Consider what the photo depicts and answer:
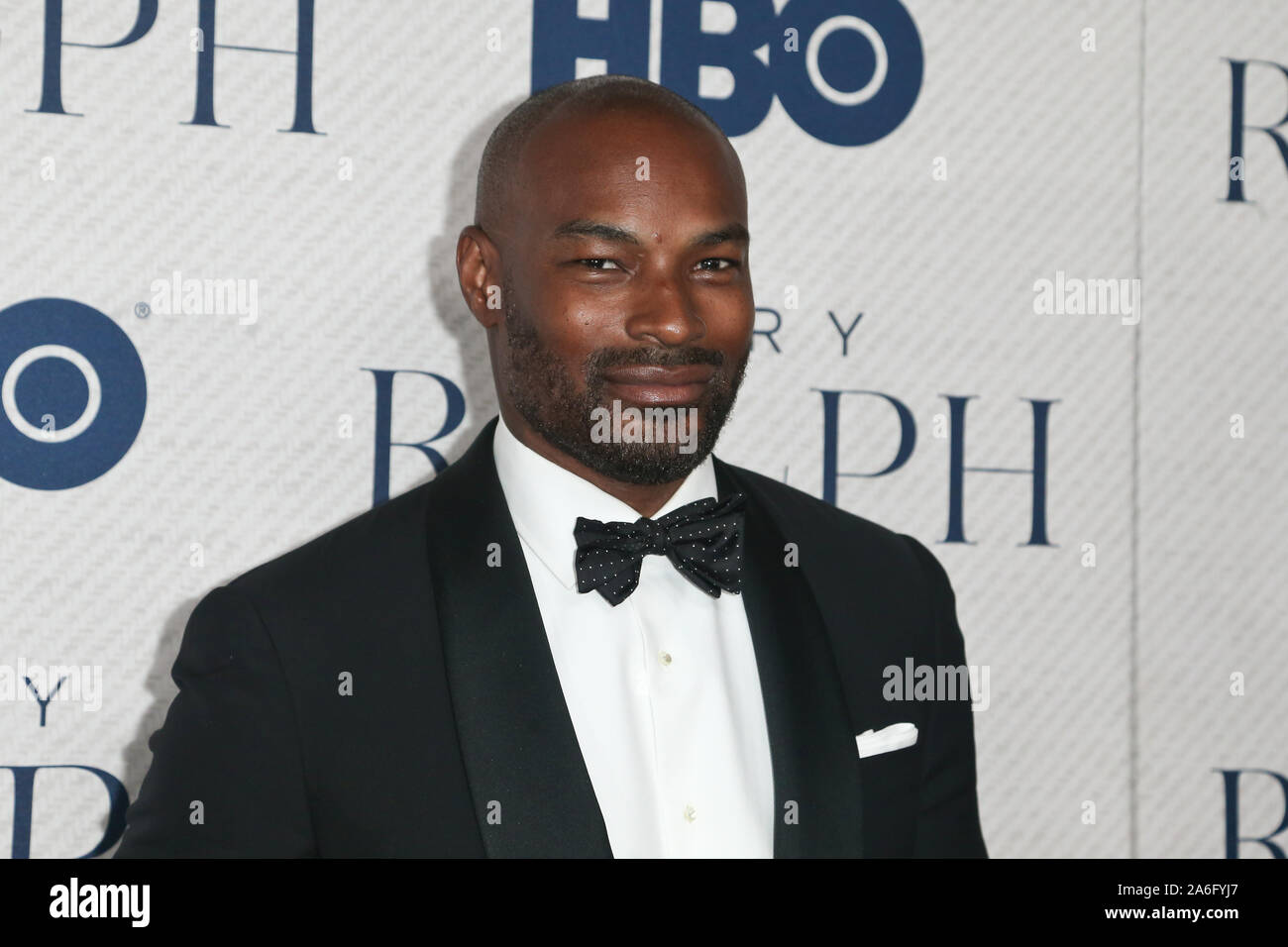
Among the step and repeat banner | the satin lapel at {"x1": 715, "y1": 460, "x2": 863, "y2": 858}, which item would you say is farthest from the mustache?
the step and repeat banner

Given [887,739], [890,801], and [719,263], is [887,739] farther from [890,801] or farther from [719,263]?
[719,263]

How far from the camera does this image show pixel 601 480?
5.28 feet

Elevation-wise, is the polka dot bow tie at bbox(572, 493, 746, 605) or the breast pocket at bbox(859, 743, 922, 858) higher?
the polka dot bow tie at bbox(572, 493, 746, 605)

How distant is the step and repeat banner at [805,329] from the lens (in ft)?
6.62

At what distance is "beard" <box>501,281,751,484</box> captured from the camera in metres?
1.52

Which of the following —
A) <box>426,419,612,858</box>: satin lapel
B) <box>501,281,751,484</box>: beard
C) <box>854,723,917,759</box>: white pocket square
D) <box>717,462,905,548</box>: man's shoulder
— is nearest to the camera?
<box>426,419,612,858</box>: satin lapel

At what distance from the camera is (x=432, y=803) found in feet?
4.74

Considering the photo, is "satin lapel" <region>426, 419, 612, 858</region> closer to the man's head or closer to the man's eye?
the man's head

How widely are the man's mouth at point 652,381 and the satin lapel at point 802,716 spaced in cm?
26

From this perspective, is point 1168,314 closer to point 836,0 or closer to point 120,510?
point 836,0

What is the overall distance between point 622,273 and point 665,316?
8 centimetres

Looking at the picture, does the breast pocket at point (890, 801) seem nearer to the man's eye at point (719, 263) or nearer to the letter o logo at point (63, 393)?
the man's eye at point (719, 263)

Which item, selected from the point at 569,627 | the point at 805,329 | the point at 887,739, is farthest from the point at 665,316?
the point at 805,329
